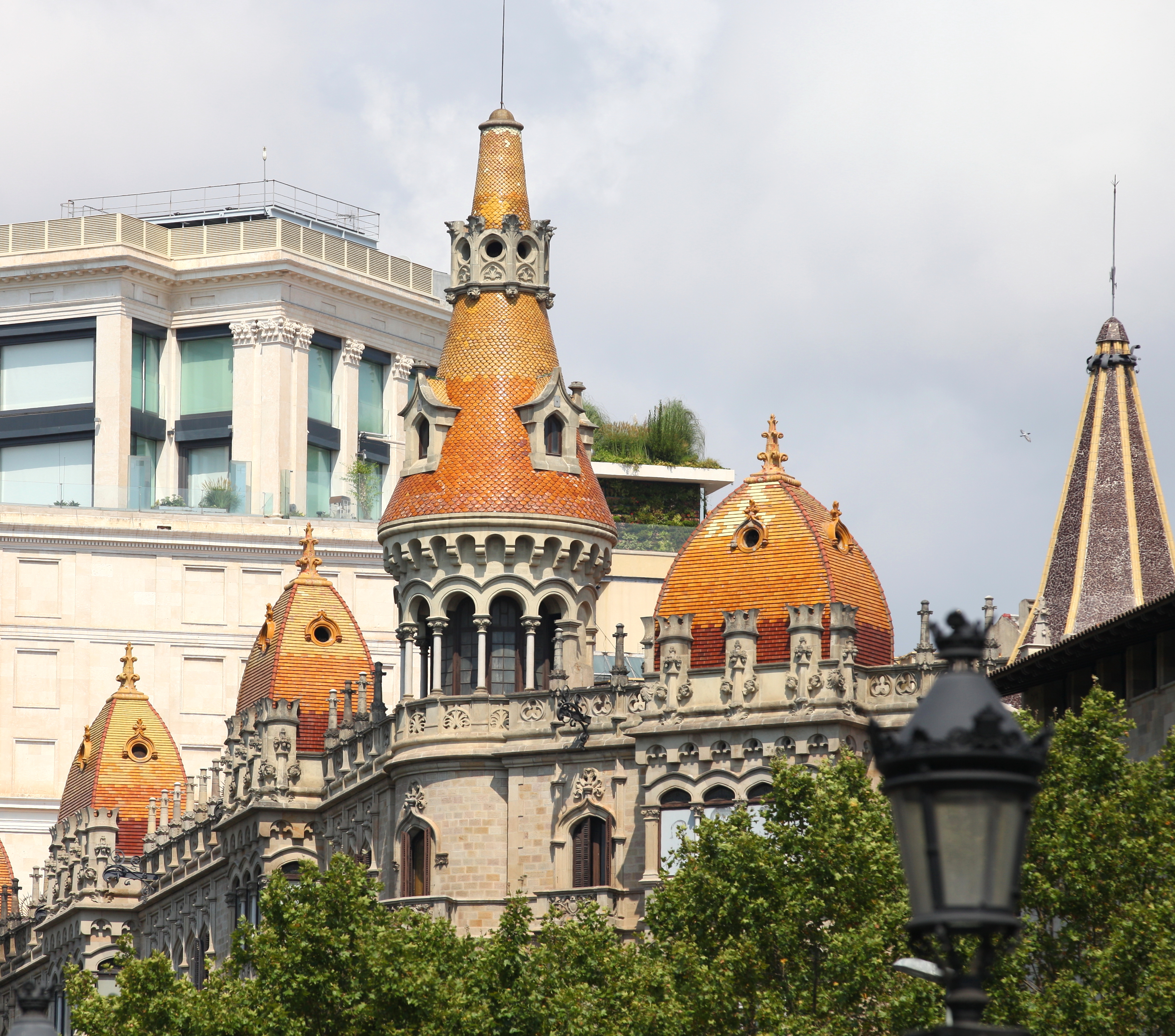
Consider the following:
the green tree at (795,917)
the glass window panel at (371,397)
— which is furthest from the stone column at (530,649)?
the glass window panel at (371,397)

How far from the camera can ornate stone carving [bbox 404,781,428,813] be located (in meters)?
65.8

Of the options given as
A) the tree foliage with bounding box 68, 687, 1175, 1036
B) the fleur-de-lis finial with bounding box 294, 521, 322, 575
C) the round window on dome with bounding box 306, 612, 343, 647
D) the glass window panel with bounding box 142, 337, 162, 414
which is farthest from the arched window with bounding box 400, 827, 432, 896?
the glass window panel with bounding box 142, 337, 162, 414

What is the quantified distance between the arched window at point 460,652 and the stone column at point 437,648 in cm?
8

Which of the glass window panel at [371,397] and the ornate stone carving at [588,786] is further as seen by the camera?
the glass window panel at [371,397]

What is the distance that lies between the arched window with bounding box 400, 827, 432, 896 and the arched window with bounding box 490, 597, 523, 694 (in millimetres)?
4257

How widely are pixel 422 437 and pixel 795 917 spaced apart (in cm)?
2432

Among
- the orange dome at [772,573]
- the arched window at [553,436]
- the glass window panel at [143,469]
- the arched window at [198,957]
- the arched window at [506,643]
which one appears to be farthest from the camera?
the glass window panel at [143,469]

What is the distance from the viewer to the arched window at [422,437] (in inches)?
2744

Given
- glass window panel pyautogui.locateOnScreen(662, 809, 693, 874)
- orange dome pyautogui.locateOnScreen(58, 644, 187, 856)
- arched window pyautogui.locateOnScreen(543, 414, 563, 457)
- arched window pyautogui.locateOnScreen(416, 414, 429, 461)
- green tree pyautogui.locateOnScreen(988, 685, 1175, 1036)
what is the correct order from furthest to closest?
orange dome pyautogui.locateOnScreen(58, 644, 187, 856) < arched window pyautogui.locateOnScreen(416, 414, 429, 461) < arched window pyautogui.locateOnScreen(543, 414, 563, 457) < glass window panel pyautogui.locateOnScreen(662, 809, 693, 874) < green tree pyautogui.locateOnScreen(988, 685, 1175, 1036)

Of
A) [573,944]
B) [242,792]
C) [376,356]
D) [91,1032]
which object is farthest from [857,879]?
[376,356]

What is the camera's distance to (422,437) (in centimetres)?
6988

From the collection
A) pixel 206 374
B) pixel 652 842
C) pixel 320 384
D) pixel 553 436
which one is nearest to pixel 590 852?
pixel 652 842

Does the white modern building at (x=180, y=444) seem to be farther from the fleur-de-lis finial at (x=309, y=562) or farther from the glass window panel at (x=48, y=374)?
the fleur-de-lis finial at (x=309, y=562)

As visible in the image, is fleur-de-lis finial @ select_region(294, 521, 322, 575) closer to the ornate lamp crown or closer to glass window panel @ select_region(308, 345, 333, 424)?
glass window panel @ select_region(308, 345, 333, 424)
